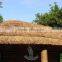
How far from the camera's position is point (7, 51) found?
23.2m

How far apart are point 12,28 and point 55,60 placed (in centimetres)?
454

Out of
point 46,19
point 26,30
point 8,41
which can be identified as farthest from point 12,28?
point 46,19

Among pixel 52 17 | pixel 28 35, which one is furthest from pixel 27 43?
pixel 52 17

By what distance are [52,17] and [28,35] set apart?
28045 mm

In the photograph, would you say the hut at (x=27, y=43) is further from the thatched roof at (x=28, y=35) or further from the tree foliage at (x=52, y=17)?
the tree foliage at (x=52, y=17)

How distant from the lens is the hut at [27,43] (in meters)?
20.8

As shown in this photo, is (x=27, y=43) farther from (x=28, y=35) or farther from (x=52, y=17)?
(x=52, y=17)

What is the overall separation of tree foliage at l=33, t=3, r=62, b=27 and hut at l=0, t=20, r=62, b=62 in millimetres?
22756

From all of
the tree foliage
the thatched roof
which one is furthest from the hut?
the tree foliage

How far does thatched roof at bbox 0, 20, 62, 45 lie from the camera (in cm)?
2075

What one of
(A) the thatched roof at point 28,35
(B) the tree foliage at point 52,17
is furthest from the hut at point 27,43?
(B) the tree foliage at point 52,17

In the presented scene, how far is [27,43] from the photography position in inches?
810

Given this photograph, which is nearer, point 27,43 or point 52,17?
point 27,43

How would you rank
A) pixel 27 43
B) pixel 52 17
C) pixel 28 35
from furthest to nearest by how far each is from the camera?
pixel 52 17 < pixel 28 35 < pixel 27 43
